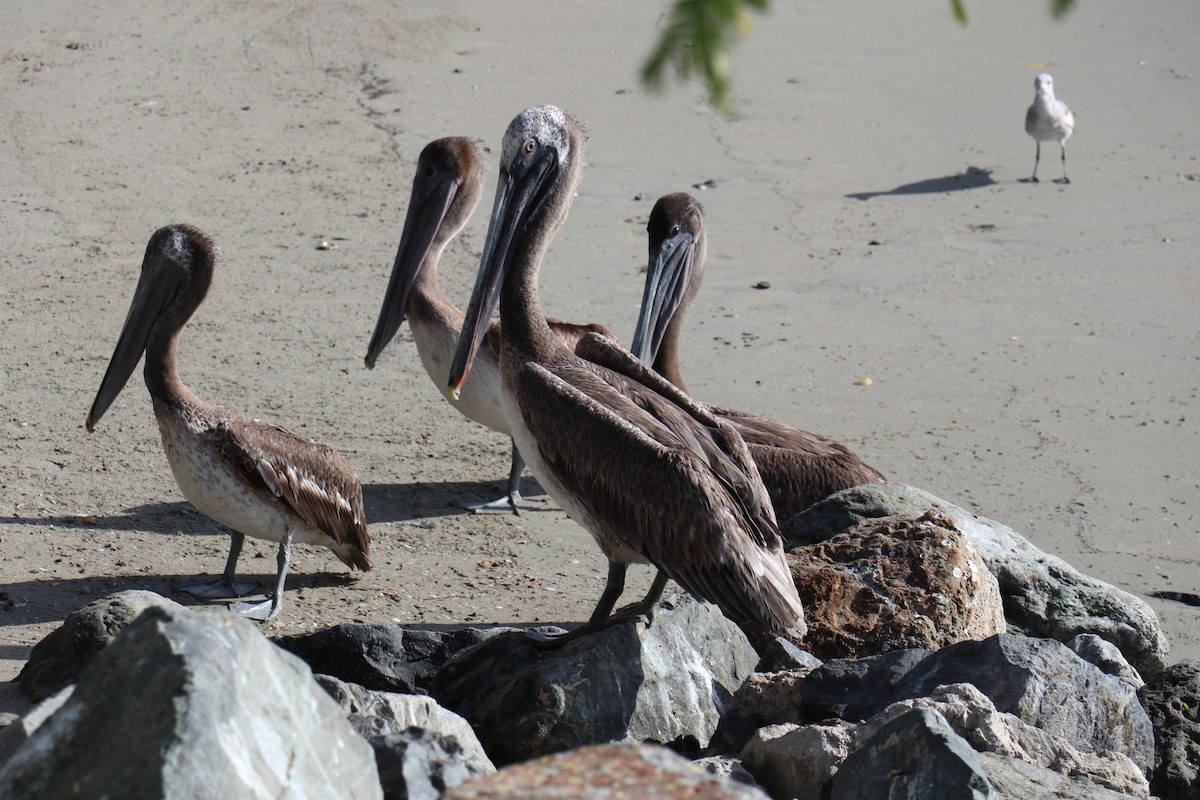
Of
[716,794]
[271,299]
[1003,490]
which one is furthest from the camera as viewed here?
[271,299]

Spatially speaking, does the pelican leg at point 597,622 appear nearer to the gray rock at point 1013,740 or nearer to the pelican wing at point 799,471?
the gray rock at point 1013,740

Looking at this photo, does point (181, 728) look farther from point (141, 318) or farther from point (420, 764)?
point (141, 318)

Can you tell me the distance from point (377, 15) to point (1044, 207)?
6.59 m

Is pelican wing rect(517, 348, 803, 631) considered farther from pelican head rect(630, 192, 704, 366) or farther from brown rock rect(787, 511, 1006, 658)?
pelican head rect(630, 192, 704, 366)

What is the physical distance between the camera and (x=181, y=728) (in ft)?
8.07

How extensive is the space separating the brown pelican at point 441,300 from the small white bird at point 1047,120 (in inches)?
213

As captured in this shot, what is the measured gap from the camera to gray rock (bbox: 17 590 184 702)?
413 centimetres

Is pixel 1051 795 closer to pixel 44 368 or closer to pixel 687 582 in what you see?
pixel 687 582

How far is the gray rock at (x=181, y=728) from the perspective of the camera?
2457mm

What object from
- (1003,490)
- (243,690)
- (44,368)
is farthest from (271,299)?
(243,690)

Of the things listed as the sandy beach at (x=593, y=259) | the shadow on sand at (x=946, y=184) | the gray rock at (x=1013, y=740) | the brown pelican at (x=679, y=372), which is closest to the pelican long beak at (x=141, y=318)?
the sandy beach at (x=593, y=259)

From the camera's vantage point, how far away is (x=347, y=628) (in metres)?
4.45

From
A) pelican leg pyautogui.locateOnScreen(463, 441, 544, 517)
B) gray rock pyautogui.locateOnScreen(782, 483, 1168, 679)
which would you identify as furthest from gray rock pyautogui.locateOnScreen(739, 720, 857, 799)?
pelican leg pyautogui.locateOnScreen(463, 441, 544, 517)

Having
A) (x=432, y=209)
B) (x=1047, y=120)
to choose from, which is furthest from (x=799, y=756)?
(x=1047, y=120)
